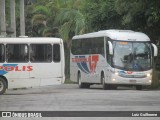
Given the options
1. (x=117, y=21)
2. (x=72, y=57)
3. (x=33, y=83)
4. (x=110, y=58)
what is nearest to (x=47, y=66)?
(x=33, y=83)

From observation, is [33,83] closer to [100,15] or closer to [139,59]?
[139,59]

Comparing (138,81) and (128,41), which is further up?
(128,41)

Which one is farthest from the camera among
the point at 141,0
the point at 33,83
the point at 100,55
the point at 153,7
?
the point at 100,55

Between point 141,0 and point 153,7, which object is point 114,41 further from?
point 141,0

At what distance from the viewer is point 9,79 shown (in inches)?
1083

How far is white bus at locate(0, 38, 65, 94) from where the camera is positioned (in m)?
27.6

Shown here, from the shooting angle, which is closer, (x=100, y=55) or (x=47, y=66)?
(x=47, y=66)

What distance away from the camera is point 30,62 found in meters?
28.1

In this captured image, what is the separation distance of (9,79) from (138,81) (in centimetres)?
821

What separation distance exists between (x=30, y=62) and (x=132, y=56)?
6.71 meters

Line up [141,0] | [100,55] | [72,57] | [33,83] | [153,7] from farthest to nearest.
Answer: [72,57]
[100,55]
[153,7]
[33,83]
[141,0]

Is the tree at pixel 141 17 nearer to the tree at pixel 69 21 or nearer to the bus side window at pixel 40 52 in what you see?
the bus side window at pixel 40 52

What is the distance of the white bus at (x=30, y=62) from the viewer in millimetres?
27625

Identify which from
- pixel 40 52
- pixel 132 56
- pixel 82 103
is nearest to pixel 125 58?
pixel 132 56
